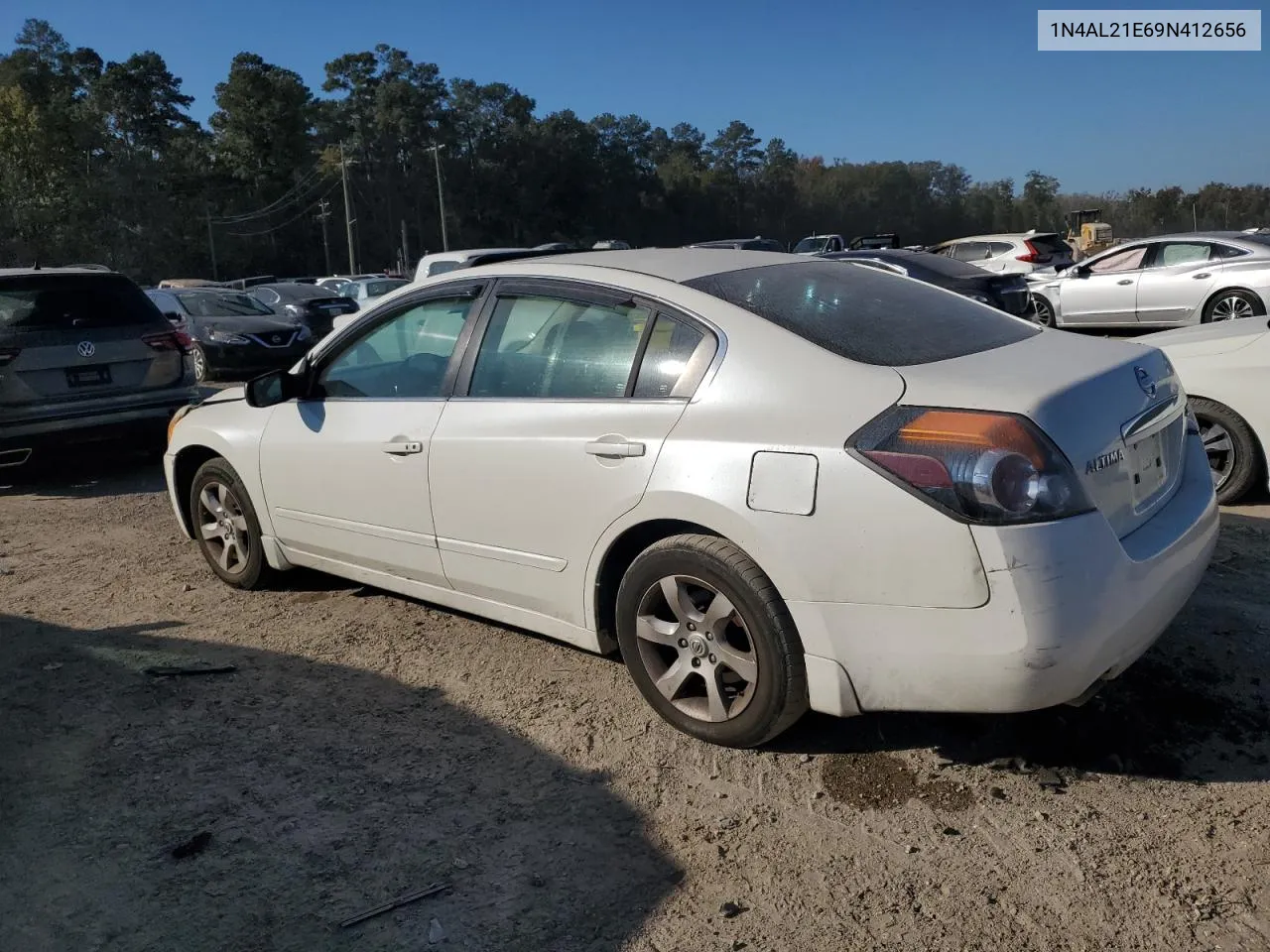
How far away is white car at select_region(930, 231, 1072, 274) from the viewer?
2055 cm

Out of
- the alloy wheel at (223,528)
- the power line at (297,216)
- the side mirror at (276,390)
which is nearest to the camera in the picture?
the side mirror at (276,390)

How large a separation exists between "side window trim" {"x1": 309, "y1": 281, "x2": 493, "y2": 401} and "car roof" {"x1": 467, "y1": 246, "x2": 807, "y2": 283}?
0.10 m

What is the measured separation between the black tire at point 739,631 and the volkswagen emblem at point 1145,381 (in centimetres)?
135

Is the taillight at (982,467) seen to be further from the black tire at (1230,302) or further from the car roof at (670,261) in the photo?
the black tire at (1230,302)

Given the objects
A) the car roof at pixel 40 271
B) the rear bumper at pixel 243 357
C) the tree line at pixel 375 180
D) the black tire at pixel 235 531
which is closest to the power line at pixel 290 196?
the tree line at pixel 375 180

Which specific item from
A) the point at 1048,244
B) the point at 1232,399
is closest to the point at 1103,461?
the point at 1232,399

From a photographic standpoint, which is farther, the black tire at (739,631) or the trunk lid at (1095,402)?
the black tire at (739,631)

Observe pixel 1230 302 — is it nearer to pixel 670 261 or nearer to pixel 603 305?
pixel 670 261

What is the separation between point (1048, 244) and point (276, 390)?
20.0m

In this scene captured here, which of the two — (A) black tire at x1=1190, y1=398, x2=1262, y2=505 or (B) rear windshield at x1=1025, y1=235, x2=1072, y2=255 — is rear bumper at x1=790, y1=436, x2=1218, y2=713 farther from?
(B) rear windshield at x1=1025, y1=235, x2=1072, y2=255

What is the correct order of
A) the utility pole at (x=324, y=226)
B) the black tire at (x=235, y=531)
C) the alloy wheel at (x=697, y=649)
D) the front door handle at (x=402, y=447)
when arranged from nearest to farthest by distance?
the alloy wheel at (x=697, y=649), the front door handle at (x=402, y=447), the black tire at (x=235, y=531), the utility pole at (x=324, y=226)

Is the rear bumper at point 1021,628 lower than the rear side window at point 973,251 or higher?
lower

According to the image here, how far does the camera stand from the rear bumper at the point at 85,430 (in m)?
7.42

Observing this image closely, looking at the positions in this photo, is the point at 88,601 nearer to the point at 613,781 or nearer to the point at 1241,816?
the point at 613,781
